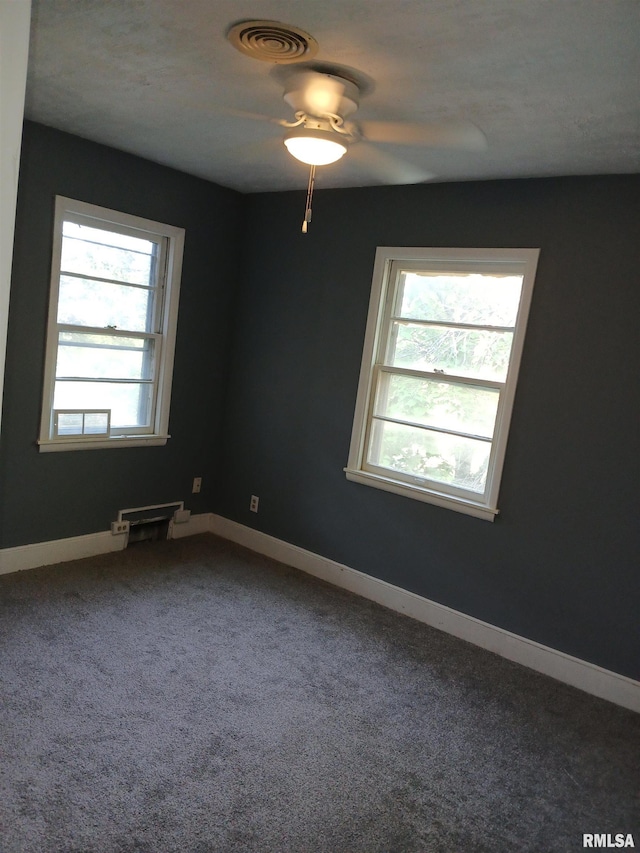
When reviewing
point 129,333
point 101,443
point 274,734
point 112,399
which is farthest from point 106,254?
point 274,734

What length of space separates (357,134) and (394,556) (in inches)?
92.0

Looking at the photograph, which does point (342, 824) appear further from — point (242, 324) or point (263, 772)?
point (242, 324)

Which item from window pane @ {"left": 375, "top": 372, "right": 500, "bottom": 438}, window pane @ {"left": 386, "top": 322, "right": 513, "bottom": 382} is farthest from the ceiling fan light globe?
window pane @ {"left": 375, "top": 372, "right": 500, "bottom": 438}

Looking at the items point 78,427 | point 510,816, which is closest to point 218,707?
point 510,816

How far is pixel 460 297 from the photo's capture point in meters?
3.50

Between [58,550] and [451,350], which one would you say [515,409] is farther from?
[58,550]

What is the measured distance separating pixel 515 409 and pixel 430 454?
2.00 feet

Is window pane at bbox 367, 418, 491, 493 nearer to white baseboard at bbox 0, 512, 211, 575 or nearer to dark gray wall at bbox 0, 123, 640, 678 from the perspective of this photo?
dark gray wall at bbox 0, 123, 640, 678

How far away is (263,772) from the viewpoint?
2.23m

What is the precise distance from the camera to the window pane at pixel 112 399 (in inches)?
146

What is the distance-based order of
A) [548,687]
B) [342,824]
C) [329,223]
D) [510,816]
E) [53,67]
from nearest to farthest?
[342,824], [510,816], [53,67], [548,687], [329,223]

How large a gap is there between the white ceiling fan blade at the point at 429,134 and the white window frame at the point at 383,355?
0.69 metres

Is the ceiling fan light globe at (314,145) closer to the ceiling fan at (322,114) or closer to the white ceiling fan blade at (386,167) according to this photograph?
the ceiling fan at (322,114)

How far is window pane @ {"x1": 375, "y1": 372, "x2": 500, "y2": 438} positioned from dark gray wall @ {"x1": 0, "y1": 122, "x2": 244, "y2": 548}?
139 centimetres
